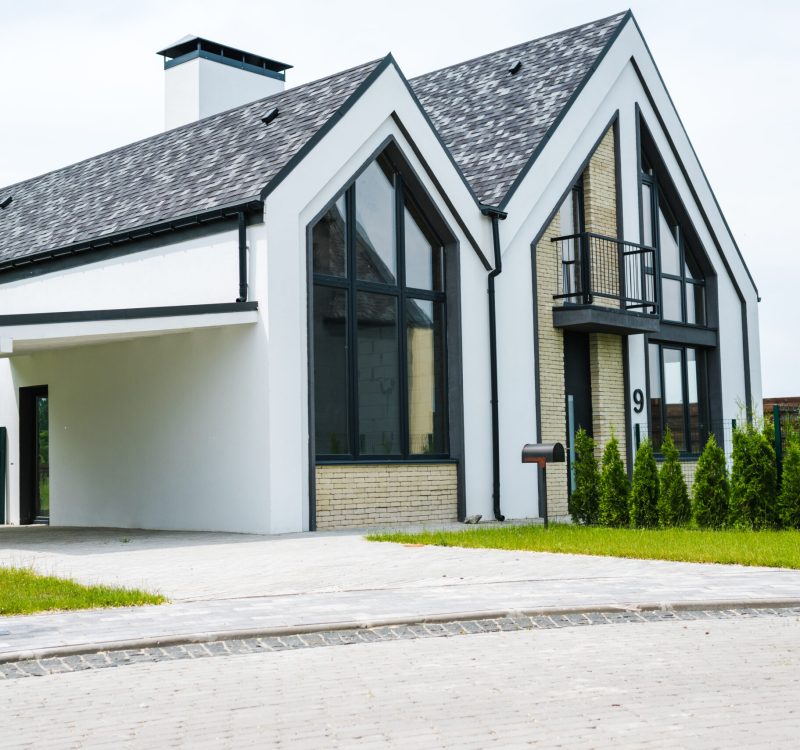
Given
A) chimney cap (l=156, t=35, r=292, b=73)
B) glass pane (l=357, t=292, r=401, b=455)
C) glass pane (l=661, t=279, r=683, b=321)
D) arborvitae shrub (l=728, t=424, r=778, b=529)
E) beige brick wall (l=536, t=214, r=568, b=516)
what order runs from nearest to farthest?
arborvitae shrub (l=728, t=424, r=778, b=529)
glass pane (l=357, t=292, r=401, b=455)
beige brick wall (l=536, t=214, r=568, b=516)
glass pane (l=661, t=279, r=683, b=321)
chimney cap (l=156, t=35, r=292, b=73)

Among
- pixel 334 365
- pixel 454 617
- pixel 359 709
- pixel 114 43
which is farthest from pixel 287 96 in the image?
pixel 359 709

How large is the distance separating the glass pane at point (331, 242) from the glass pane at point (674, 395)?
362 inches

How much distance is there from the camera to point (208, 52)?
1083 inches

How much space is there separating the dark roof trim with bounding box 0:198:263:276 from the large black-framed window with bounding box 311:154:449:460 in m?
1.31

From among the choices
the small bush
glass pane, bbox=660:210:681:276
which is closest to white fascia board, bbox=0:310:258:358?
the small bush

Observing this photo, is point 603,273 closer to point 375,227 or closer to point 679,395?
point 679,395

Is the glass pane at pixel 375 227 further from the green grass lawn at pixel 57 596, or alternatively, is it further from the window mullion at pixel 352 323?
the green grass lawn at pixel 57 596

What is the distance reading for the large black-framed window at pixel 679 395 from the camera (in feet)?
77.3

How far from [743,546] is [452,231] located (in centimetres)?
771

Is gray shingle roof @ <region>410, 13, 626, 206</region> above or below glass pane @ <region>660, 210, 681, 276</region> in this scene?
above

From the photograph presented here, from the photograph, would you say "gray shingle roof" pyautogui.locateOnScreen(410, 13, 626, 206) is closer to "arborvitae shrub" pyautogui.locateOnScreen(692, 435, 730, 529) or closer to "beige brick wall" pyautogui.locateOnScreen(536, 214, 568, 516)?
"beige brick wall" pyautogui.locateOnScreen(536, 214, 568, 516)

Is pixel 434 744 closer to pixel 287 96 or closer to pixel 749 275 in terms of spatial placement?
pixel 287 96

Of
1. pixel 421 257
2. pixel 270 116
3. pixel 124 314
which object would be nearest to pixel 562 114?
pixel 421 257

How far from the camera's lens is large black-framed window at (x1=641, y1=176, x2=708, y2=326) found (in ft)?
79.7
